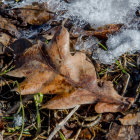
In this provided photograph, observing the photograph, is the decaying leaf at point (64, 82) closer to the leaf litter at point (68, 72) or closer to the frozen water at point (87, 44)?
the leaf litter at point (68, 72)

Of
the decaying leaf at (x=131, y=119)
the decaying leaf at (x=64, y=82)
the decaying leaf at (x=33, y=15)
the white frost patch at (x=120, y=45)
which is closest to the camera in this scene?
the decaying leaf at (x=64, y=82)

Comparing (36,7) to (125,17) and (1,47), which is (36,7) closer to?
(1,47)

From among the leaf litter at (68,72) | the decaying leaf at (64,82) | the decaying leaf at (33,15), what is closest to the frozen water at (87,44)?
the leaf litter at (68,72)

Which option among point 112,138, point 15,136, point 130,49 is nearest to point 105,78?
point 130,49

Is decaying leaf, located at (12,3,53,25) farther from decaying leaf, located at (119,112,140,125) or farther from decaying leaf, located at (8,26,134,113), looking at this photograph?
decaying leaf, located at (119,112,140,125)

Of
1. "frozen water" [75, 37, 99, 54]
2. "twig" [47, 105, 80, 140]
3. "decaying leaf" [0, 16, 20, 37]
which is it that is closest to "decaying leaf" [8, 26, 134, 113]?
"twig" [47, 105, 80, 140]

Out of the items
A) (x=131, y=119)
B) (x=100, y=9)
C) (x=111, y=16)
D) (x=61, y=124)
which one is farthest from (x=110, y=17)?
(x=61, y=124)

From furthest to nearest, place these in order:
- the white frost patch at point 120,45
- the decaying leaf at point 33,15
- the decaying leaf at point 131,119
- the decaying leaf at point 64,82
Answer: the decaying leaf at point 33,15 < the white frost patch at point 120,45 < the decaying leaf at point 131,119 < the decaying leaf at point 64,82
